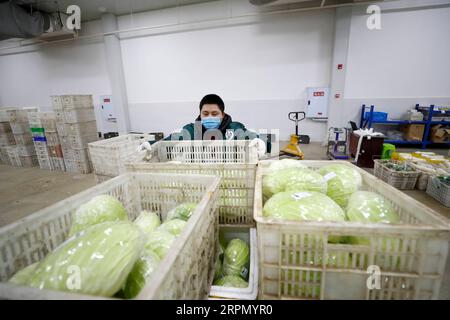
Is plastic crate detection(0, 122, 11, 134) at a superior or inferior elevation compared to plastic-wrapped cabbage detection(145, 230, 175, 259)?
superior

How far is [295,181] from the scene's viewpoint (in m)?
0.88

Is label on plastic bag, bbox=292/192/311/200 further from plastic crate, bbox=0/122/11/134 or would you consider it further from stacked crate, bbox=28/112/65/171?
plastic crate, bbox=0/122/11/134

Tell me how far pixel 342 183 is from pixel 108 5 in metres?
6.78

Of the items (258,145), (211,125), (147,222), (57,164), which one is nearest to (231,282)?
(147,222)

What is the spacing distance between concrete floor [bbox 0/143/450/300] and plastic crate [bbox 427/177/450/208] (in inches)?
2.2

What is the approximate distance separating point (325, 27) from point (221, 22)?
2.47 meters

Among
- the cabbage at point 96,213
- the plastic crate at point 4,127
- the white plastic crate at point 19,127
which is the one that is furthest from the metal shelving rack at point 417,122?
the plastic crate at point 4,127

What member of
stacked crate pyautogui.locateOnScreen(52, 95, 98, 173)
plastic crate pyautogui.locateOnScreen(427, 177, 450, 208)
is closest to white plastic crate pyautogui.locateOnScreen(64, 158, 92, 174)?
stacked crate pyautogui.locateOnScreen(52, 95, 98, 173)

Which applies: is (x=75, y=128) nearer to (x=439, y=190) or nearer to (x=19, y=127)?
(x=19, y=127)

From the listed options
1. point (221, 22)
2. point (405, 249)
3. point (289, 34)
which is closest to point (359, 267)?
point (405, 249)

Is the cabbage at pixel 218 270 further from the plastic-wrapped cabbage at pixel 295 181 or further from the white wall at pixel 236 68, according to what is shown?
the white wall at pixel 236 68

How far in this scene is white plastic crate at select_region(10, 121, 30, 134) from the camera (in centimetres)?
460

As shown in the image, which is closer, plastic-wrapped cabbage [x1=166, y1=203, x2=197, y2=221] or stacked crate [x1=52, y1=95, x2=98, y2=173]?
plastic-wrapped cabbage [x1=166, y1=203, x2=197, y2=221]

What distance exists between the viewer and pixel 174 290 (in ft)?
1.59
